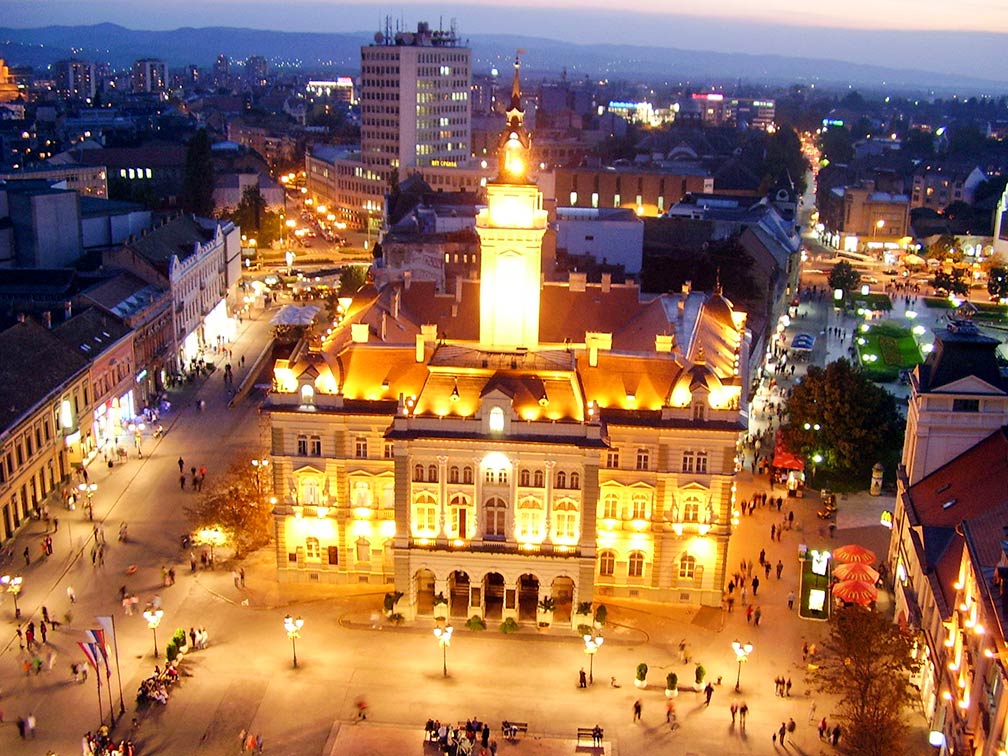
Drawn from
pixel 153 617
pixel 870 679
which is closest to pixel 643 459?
pixel 870 679

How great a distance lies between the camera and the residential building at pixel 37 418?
67431 mm

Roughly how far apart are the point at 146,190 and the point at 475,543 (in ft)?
389

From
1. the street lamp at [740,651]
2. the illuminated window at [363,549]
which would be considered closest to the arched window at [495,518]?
the illuminated window at [363,549]

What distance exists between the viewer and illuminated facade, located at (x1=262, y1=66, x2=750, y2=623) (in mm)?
57719

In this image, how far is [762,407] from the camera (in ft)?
311

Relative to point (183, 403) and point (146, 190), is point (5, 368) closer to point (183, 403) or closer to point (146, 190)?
point (183, 403)

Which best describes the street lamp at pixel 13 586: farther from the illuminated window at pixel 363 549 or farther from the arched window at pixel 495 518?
the arched window at pixel 495 518

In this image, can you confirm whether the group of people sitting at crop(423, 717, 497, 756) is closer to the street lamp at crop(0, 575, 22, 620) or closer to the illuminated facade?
the illuminated facade

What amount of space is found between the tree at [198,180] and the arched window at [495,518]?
102 meters

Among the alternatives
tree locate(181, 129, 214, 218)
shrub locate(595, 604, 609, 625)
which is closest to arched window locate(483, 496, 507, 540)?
shrub locate(595, 604, 609, 625)

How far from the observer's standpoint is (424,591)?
61.4 m

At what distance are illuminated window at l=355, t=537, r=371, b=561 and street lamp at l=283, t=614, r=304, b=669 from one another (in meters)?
6.68

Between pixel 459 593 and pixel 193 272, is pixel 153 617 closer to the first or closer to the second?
pixel 459 593

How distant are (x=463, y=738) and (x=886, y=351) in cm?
7976
